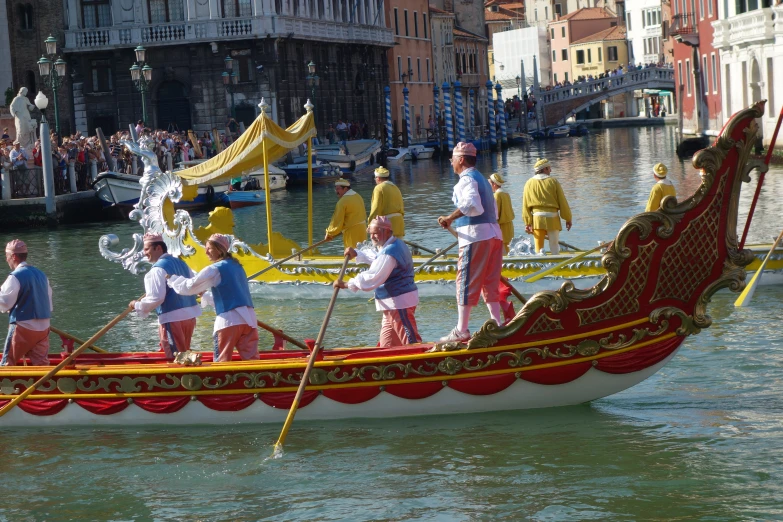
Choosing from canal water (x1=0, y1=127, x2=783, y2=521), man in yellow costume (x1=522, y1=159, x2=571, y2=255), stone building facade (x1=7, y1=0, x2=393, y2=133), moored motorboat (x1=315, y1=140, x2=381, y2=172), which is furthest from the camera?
stone building facade (x1=7, y1=0, x2=393, y2=133)

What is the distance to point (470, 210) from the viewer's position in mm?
A: 10977

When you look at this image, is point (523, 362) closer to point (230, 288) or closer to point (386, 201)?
point (230, 288)

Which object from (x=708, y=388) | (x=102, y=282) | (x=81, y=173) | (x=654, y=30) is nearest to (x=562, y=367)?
(x=708, y=388)

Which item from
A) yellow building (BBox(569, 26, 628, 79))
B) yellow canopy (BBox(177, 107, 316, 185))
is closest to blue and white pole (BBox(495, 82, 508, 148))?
yellow building (BBox(569, 26, 628, 79))

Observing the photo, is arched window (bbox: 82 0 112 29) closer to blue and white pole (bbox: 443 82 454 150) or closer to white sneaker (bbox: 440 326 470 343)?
blue and white pole (bbox: 443 82 454 150)

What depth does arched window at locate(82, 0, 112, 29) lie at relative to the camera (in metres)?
49.7

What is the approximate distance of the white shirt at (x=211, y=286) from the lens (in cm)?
1056

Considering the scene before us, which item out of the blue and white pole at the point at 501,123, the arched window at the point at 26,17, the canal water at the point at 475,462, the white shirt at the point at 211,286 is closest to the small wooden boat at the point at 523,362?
the canal water at the point at 475,462

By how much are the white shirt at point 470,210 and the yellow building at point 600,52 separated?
10091 cm

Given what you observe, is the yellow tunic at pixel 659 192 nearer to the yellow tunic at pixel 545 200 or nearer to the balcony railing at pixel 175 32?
the yellow tunic at pixel 545 200

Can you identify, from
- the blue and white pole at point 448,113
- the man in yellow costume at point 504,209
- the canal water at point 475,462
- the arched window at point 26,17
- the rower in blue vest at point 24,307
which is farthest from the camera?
the blue and white pole at point 448,113

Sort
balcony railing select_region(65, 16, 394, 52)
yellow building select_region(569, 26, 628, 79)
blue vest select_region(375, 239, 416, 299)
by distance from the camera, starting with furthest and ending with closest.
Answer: yellow building select_region(569, 26, 628, 79) < balcony railing select_region(65, 16, 394, 52) < blue vest select_region(375, 239, 416, 299)

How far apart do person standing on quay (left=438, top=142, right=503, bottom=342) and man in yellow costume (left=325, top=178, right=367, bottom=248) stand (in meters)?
5.13

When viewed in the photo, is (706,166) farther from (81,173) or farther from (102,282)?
(81,173)
